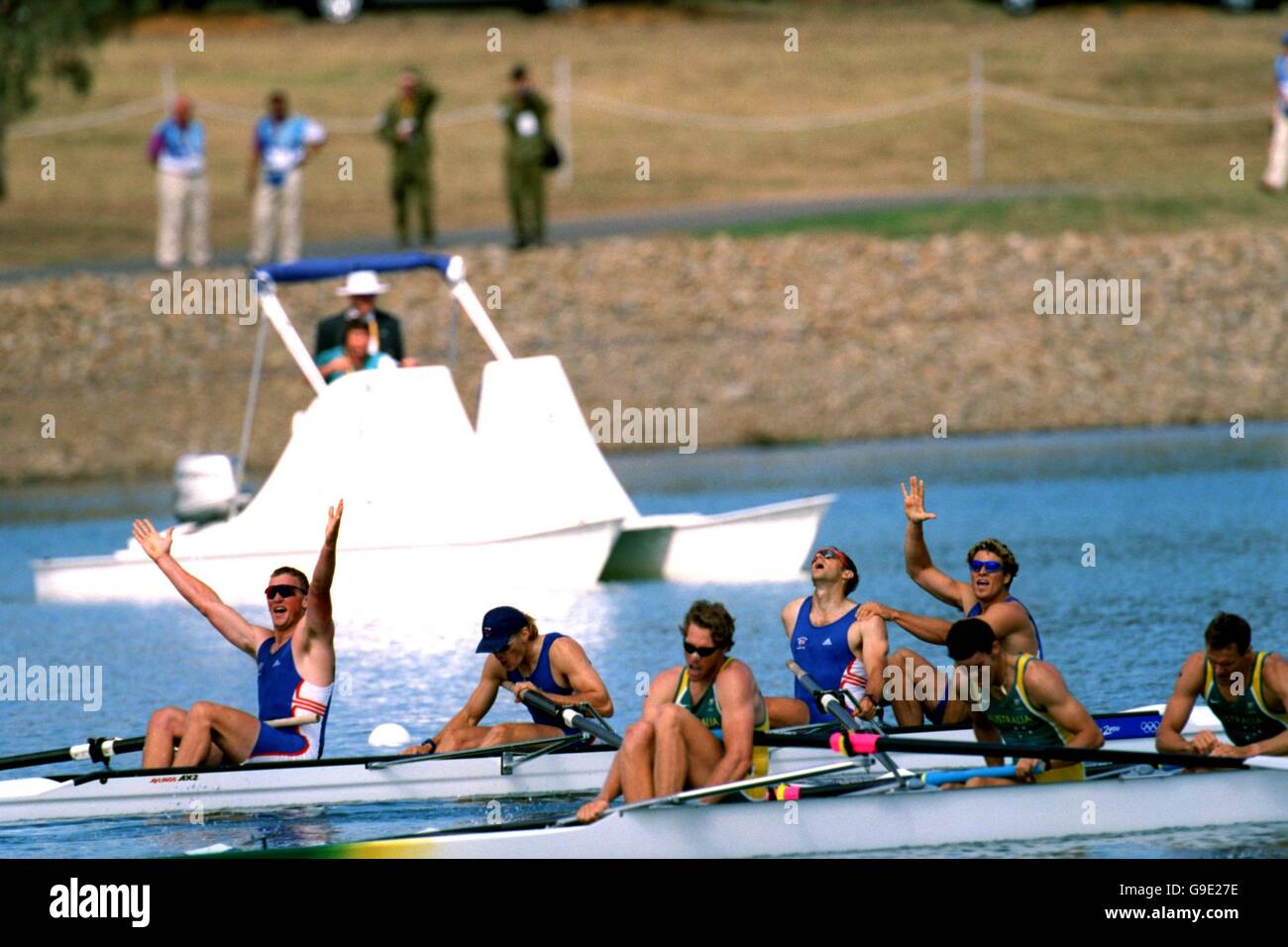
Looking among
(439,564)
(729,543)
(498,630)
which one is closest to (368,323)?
(439,564)

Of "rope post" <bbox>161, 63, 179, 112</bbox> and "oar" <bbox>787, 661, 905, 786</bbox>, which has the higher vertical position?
"rope post" <bbox>161, 63, 179, 112</bbox>

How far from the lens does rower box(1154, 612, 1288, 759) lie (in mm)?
12297

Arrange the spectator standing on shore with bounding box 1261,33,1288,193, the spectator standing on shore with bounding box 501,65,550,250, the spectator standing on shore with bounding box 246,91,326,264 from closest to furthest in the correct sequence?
1. the spectator standing on shore with bounding box 501,65,550,250
2. the spectator standing on shore with bounding box 246,91,326,264
3. the spectator standing on shore with bounding box 1261,33,1288,193

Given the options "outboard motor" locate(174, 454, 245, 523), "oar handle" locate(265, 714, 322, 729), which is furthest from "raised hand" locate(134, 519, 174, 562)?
"outboard motor" locate(174, 454, 245, 523)

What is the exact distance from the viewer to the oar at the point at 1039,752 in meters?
12.2

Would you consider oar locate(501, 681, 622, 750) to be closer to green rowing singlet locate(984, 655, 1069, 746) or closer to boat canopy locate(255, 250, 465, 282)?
green rowing singlet locate(984, 655, 1069, 746)

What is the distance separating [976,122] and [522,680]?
3330cm

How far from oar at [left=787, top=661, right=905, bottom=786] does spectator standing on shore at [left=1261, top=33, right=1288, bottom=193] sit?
24858mm

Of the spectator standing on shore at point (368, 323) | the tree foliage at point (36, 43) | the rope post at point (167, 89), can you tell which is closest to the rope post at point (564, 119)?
the rope post at point (167, 89)

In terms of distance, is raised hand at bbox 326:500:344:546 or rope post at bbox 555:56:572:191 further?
rope post at bbox 555:56:572:191

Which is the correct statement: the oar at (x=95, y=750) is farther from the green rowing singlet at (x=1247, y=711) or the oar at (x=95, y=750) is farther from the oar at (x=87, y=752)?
the green rowing singlet at (x=1247, y=711)

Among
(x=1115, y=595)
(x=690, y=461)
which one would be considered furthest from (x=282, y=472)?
(x=690, y=461)

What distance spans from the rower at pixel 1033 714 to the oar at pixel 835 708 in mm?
415

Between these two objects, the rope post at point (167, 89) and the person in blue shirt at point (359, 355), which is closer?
the person in blue shirt at point (359, 355)
